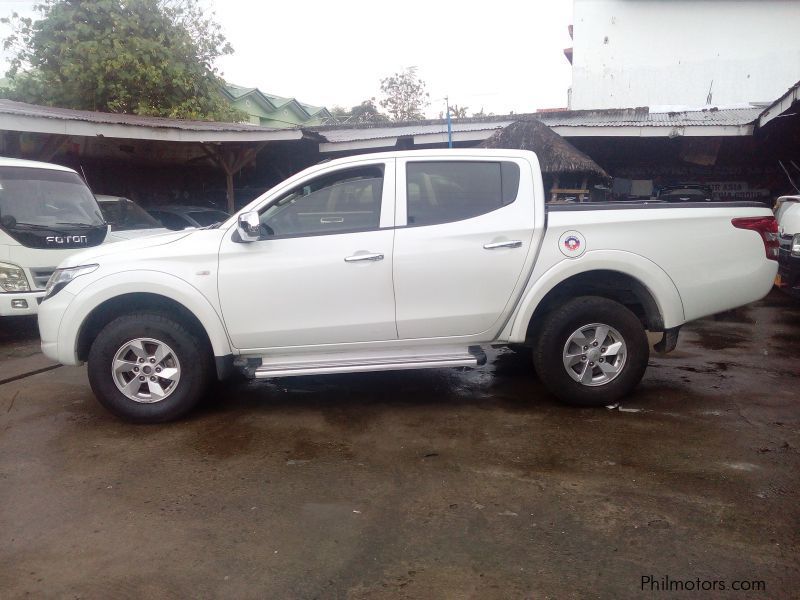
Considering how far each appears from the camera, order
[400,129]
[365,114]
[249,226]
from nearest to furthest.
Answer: [249,226], [400,129], [365,114]

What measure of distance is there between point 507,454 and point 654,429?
1.17m

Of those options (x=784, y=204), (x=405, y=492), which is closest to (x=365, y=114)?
(x=784, y=204)

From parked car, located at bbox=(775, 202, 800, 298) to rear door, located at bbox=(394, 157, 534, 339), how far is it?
17.5 feet

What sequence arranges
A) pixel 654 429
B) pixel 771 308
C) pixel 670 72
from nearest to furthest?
pixel 654 429
pixel 771 308
pixel 670 72

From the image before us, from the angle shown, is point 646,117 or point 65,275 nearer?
point 65,275

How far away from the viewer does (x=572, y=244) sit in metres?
4.63

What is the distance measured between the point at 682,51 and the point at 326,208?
71.1ft

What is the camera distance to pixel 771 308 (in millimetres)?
9164

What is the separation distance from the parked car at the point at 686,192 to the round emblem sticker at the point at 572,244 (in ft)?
28.8

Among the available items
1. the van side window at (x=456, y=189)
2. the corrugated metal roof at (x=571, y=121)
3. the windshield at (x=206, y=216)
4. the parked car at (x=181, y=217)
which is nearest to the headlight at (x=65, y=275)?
the van side window at (x=456, y=189)

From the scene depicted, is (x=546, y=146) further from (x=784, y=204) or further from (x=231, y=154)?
(x=231, y=154)

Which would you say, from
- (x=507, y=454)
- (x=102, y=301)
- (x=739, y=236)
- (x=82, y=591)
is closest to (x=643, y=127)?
(x=739, y=236)

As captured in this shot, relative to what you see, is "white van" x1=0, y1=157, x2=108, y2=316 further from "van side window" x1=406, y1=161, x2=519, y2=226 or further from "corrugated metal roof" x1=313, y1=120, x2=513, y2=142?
"corrugated metal roof" x1=313, y1=120, x2=513, y2=142

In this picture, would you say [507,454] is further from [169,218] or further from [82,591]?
[169,218]
